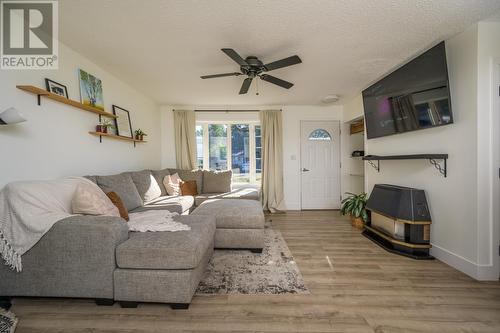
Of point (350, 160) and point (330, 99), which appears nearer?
point (330, 99)

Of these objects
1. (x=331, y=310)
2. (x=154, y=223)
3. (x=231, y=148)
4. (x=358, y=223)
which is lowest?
(x=331, y=310)

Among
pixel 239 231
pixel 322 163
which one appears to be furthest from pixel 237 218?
→ pixel 322 163

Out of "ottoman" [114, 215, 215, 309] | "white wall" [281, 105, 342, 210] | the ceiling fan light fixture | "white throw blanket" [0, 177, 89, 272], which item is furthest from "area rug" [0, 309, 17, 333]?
the ceiling fan light fixture

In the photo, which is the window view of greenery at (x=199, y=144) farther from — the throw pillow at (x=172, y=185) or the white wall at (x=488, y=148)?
the white wall at (x=488, y=148)

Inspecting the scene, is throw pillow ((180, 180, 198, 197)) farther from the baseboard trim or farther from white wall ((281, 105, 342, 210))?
the baseboard trim

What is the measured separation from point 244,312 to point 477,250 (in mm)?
2183

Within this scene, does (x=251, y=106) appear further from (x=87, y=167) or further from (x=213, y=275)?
(x=213, y=275)

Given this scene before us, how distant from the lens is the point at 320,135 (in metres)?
4.72

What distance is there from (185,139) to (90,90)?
2.04 m

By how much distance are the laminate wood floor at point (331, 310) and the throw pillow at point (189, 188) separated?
2247 mm

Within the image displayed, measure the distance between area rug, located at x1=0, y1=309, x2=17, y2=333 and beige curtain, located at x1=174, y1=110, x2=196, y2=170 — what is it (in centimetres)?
325

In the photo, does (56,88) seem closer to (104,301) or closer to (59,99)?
(59,99)

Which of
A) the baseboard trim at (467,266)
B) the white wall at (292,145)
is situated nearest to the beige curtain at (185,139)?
the white wall at (292,145)

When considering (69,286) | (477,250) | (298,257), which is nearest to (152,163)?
(69,286)
